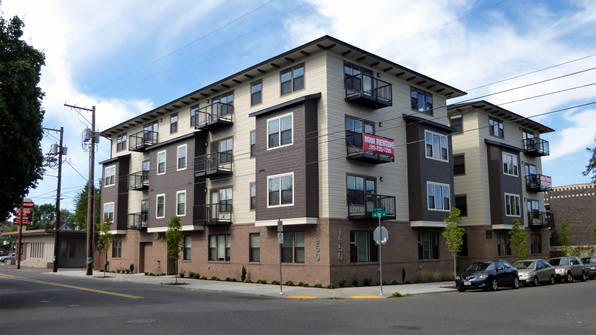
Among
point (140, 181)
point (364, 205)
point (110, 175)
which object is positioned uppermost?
point (110, 175)

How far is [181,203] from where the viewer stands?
35312mm

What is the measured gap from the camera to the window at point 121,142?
44.5m

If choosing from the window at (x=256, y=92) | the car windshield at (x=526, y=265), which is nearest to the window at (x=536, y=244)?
the car windshield at (x=526, y=265)

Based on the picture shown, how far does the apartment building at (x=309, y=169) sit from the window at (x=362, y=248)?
0.05m

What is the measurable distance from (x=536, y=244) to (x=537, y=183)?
4.98m

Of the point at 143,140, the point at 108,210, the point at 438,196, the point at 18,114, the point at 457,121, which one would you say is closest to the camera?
the point at 18,114

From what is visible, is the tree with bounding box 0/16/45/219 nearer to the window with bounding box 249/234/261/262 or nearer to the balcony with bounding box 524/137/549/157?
the window with bounding box 249/234/261/262

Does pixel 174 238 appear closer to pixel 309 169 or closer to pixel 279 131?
pixel 279 131

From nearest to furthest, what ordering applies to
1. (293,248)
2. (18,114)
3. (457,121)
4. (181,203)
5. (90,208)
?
(18,114) → (293,248) → (181,203) → (90,208) → (457,121)

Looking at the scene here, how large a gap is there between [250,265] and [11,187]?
14.3 m

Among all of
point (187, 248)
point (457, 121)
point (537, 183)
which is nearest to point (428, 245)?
point (457, 121)

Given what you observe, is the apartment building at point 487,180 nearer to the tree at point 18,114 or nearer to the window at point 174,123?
the window at point 174,123

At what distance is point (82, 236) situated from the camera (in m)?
56.8

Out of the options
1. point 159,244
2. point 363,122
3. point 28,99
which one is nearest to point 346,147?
→ point 363,122
